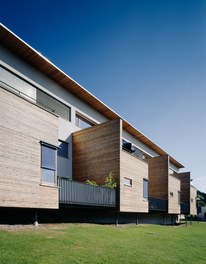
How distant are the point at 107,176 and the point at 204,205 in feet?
226

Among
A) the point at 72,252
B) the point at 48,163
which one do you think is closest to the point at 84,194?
the point at 48,163

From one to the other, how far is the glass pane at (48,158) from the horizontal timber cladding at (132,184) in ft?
22.1

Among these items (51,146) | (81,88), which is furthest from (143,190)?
(51,146)

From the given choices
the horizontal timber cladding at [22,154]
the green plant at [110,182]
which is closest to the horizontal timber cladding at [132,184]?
the green plant at [110,182]

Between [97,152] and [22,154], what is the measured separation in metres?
9.05

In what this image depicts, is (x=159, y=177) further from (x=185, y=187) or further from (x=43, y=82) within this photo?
(x=43, y=82)

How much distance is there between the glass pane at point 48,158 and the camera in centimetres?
1310

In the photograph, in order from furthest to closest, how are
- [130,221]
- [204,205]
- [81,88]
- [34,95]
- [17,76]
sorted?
[204,205] < [130,221] < [81,88] < [34,95] < [17,76]

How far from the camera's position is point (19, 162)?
11.6 m

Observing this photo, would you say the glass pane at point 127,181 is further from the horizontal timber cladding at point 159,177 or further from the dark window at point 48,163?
the horizontal timber cladding at point 159,177

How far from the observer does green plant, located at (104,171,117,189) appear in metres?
18.6

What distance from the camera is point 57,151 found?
1980 centimetres

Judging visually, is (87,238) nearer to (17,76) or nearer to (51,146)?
(51,146)

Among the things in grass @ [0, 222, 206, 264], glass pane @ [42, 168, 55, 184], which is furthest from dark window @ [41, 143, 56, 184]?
grass @ [0, 222, 206, 264]
